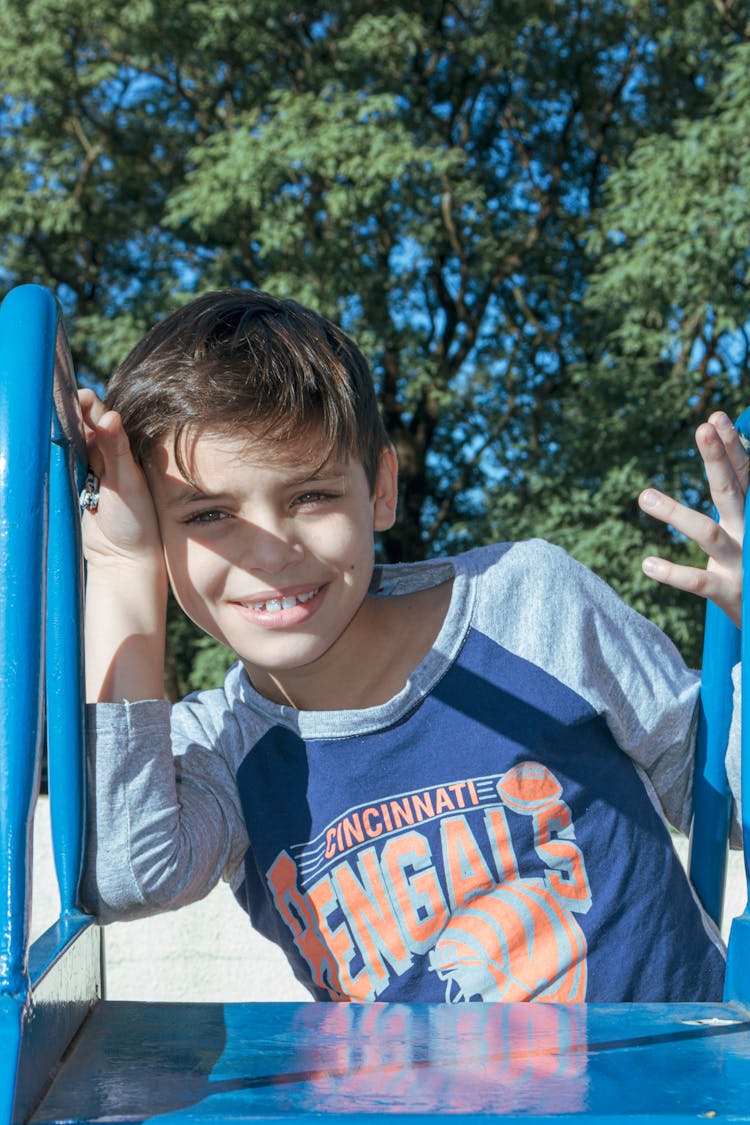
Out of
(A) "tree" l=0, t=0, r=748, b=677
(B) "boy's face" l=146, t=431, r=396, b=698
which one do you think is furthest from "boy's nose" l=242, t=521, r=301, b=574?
(A) "tree" l=0, t=0, r=748, b=677

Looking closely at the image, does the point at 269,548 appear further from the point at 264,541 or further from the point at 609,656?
the point at 609,656

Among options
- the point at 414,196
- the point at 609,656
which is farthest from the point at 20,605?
the point at 414,196

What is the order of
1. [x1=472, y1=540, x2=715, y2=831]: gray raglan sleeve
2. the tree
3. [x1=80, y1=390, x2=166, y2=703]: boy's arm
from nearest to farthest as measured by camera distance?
[x1=80, y1=390, x2=166, y2=703]: boy's arm → [x1=472, y1=540, x2=715, y2=831]: gray raglan sleeve → the tree

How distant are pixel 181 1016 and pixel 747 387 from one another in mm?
8153

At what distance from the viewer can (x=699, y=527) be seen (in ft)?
3.32

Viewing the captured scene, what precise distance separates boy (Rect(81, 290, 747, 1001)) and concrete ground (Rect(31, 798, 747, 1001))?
0.77 metres

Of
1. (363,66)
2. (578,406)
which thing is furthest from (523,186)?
(578,406)

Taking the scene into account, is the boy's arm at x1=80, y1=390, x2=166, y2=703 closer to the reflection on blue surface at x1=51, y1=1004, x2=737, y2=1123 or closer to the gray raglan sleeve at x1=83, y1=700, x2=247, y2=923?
the gray raglan sleeve at x1=83, y1=700, x2=247, y2=923

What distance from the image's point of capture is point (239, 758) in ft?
4.23

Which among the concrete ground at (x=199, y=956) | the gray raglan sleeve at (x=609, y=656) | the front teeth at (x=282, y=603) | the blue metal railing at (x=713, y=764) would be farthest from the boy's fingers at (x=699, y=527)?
the concrete ground at (x=199, y=956)

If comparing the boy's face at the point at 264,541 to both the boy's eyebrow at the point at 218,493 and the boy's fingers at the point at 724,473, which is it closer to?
the boy's eyebrow at the point at 218,493

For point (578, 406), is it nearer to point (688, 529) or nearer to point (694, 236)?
point (694, 236)

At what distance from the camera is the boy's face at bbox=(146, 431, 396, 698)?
1124mm

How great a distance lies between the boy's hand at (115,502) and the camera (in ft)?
3.49
